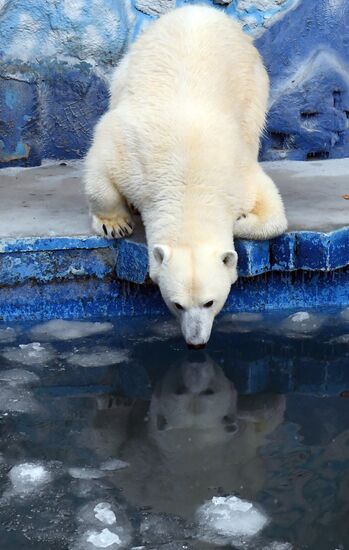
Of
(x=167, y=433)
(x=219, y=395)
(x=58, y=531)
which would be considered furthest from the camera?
(x=219, y=395)

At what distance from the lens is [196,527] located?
2729mm

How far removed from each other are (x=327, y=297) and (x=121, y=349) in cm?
103

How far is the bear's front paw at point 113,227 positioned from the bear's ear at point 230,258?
79 centimetres

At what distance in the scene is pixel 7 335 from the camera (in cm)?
421

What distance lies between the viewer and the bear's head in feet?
11.9

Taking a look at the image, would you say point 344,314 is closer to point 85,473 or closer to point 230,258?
point 230,258

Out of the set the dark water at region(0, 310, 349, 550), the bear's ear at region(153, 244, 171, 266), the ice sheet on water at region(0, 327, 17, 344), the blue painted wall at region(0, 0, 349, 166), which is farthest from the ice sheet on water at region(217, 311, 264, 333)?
the blue painted wall at region(0, 0, 349, 166)

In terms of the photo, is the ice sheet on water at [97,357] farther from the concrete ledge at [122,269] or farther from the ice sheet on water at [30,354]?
the concrete ledge at [122,269]

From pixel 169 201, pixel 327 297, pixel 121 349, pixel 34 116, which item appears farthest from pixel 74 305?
pixel 34 116

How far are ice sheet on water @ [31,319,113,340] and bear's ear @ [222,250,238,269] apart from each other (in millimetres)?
775

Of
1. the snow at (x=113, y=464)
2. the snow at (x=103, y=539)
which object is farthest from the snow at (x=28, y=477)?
the snow at (x=103, y=539)

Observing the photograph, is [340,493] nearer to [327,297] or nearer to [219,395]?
[219,395]

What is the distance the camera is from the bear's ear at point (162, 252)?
365 cm

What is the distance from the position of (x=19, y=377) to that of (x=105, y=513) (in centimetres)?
108
